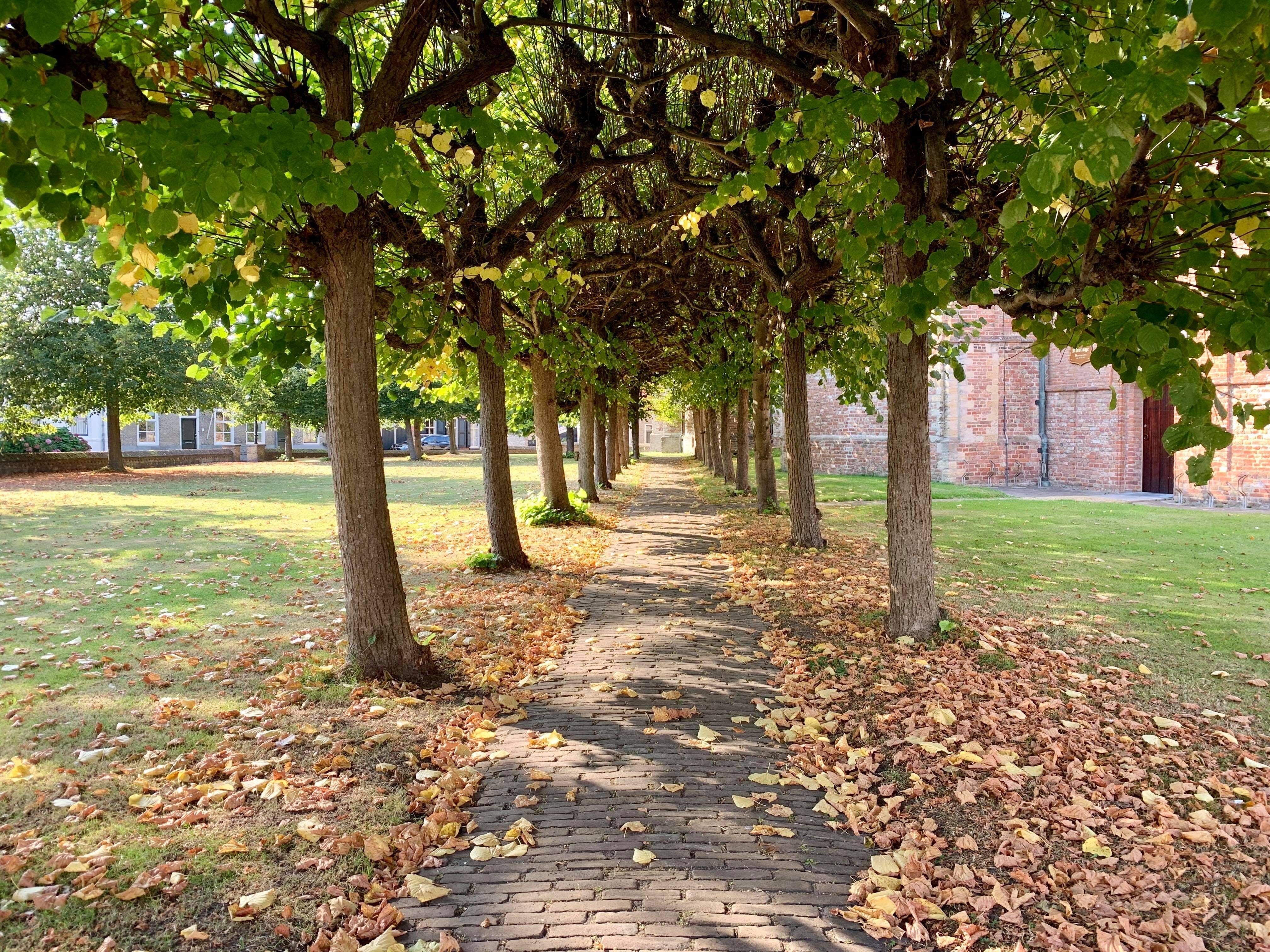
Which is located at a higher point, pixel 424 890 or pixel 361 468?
pixel 361 468

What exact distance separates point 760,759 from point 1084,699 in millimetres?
2524

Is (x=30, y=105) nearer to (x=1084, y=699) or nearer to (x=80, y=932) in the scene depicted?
(x=80, y=932)

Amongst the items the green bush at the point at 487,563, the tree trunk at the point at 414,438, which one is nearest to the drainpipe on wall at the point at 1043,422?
the green bush at the point at 487,563

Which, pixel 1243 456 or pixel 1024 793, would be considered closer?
pixel 1024 793

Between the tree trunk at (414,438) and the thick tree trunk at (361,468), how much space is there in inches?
1843

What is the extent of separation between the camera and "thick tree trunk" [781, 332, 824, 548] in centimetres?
1199

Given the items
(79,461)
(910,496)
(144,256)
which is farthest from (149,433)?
(910,496)

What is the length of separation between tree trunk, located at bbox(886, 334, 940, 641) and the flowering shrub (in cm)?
3442

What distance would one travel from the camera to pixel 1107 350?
14.1 feet

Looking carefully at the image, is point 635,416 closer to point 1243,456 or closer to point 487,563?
point 1243,456

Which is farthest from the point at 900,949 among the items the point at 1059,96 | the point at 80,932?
the point at 1059,96

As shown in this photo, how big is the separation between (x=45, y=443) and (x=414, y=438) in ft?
71.5

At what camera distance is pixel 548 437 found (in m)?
15.9

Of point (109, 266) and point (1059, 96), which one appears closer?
point (1059, 96)
